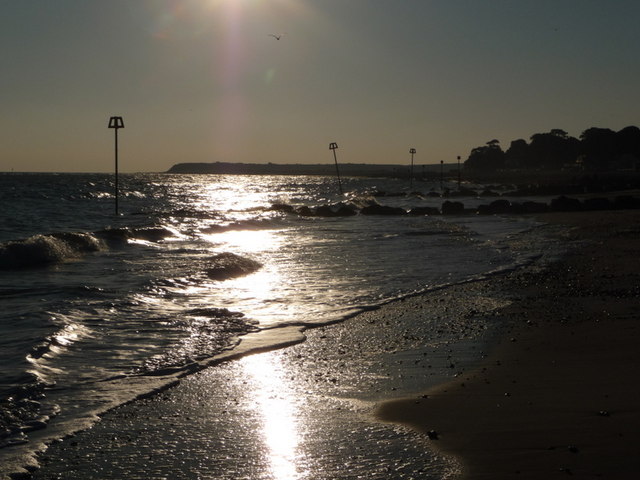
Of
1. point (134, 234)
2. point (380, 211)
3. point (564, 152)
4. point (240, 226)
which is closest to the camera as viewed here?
point (134, 234)

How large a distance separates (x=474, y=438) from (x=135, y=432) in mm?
2832

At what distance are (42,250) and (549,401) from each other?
57.3 feet

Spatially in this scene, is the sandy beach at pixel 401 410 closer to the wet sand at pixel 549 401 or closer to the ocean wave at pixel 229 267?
the wet sand at pixel 549 401

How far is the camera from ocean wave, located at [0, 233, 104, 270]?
19.8m

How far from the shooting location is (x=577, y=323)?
10.3 metres

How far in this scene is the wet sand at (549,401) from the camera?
5.23 metres

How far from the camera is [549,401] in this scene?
6.65 m

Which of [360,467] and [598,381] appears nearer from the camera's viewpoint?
[360,467]

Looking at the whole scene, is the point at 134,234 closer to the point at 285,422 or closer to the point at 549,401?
the point at 285,422

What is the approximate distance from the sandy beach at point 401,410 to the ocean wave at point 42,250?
12130mm

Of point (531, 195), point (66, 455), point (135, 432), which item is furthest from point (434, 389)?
point (531, 195)

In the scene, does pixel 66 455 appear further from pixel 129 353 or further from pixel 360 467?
pixel 129 353

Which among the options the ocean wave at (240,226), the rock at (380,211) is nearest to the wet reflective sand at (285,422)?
the ocean wave at (240,226)

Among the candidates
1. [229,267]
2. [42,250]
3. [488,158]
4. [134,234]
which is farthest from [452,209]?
[488,158]
